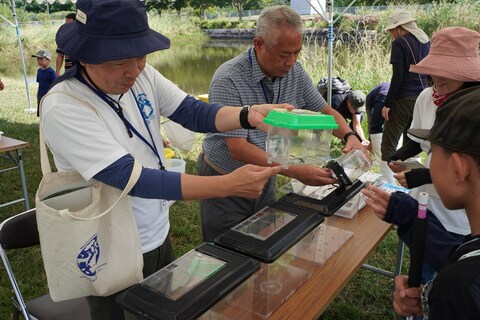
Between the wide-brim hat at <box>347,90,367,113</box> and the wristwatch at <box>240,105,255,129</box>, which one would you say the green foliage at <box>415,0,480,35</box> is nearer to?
the wide-brim hat at <box>347,90,367,113</box>

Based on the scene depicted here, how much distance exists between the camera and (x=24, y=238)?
5.86ft

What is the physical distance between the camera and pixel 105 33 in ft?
3.85

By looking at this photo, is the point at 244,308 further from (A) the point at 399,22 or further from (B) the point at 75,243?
(A) the point at 399,22

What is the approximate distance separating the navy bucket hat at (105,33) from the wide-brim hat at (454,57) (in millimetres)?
1530

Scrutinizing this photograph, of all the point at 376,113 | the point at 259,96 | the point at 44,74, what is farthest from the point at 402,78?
the point at 44,74

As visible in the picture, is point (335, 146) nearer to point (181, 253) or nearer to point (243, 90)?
point (181, 253)

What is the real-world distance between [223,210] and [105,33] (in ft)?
3.97

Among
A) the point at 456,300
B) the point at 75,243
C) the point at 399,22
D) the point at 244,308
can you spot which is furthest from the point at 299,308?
the point at 399,22

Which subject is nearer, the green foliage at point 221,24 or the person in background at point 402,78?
the person in background at point 402,78

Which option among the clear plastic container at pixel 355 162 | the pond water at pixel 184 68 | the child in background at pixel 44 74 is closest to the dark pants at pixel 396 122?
the clear plastic container at pixel 355 162

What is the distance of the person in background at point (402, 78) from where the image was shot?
13.3 ft

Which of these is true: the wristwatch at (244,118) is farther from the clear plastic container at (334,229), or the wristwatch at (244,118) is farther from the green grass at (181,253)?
the green grass at (181,253)

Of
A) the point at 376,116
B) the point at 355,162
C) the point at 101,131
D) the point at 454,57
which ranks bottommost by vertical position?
the point at 376,116

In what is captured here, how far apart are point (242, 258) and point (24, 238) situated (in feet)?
3.70
